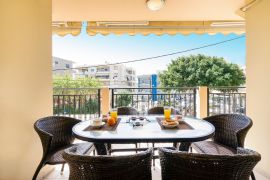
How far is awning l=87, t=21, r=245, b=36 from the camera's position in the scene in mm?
4059

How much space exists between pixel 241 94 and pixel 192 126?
3.08 m

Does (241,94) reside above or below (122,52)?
below

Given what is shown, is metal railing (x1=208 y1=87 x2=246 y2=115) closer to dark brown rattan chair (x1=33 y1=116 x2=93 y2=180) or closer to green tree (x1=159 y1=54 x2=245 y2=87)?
dark brown rattan chair (x1=33 y1=116 x2=93 y2=180)

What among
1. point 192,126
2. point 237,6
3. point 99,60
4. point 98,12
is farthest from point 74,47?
point 192,126

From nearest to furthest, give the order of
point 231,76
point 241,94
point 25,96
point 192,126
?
1. point 192,126
2. point 25,96
3. point 241,94
4. point 231,76

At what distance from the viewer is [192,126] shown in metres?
2.04

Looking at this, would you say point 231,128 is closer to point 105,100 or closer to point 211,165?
point 211,165

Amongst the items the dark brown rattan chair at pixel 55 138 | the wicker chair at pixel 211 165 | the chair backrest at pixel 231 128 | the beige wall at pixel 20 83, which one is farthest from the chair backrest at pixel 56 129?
the chair backrest at pixel 231 128

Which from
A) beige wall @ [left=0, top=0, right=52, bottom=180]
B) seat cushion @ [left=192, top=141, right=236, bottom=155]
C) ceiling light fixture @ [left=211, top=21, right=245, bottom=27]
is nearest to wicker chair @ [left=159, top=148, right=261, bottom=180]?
seat cushion @ [left=192, top=141, right=236, bottom=155]

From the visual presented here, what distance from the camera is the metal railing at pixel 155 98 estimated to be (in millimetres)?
4715

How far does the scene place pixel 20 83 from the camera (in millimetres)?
2229

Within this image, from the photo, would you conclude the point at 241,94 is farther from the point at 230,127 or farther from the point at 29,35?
the point at 29,35

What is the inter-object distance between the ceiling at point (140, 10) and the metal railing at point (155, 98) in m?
1.60

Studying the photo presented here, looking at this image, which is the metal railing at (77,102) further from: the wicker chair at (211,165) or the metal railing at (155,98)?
the wicker chair at (211,165)
